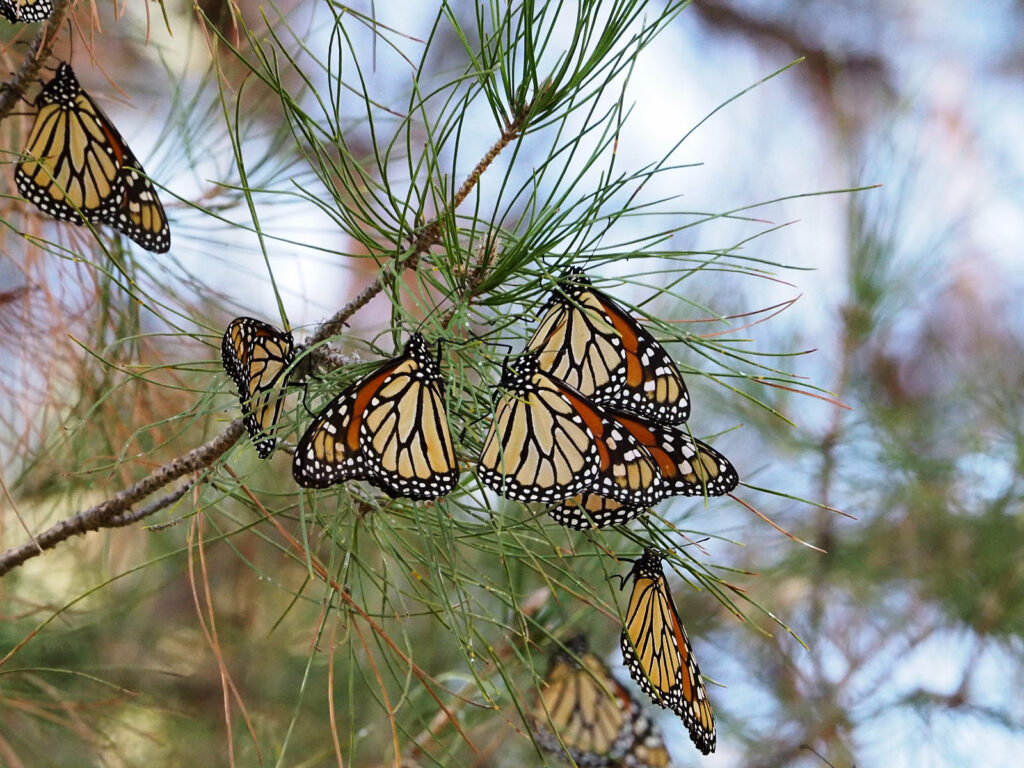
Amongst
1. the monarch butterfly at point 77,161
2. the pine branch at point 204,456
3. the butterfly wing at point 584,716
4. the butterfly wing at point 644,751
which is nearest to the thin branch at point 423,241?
the pine branch at point 204,456

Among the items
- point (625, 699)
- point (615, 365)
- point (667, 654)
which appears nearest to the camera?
point (615, 365)

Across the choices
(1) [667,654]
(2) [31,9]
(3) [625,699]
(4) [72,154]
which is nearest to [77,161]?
(4) [72,154]

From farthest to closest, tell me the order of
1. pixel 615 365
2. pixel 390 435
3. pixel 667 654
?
pixel 667 654
pixel 615 365
pixel 390 435

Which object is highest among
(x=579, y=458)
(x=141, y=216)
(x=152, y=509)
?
(x=141, y=216)

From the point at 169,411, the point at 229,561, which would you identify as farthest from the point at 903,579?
the point at 169,411

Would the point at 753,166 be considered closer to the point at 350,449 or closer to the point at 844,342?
the point at 844,342

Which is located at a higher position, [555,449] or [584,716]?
[584,716]

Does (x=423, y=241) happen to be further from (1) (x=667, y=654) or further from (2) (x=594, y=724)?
(2) (x=594, y=724)

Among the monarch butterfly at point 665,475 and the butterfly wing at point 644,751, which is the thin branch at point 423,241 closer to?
the monarch butterfly at point 665,475
